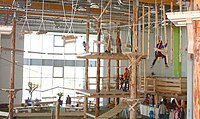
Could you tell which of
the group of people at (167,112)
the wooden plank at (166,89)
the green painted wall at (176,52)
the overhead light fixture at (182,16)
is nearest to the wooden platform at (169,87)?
the wooden plank at (166,89)

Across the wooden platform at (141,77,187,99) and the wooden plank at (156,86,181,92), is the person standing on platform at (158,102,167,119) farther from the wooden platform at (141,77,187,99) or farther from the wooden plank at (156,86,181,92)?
the wooden plank at (156,86,181,92)

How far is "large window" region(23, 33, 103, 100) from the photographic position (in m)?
21.7

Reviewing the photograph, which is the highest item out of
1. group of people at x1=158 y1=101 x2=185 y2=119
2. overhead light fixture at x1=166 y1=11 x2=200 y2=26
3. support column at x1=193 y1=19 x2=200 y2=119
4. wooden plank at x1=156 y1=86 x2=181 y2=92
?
overhead light fixture at x1=166 y1=11 x2=200 y2=26

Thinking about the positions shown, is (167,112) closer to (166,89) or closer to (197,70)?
(166,89)

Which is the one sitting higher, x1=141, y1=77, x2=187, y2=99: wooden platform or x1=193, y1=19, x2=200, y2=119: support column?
x1=193, y1=19, x2=200, y2=119: support column

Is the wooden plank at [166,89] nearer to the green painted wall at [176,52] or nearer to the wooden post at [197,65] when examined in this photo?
the green painted wall at [176,52]

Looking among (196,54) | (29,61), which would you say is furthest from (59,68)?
(196,54)

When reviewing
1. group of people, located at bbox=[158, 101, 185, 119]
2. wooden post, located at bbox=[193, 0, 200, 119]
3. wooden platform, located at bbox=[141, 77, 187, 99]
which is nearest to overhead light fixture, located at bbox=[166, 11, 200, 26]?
wooden post, located at bbox=[193, 0, 200, 119]

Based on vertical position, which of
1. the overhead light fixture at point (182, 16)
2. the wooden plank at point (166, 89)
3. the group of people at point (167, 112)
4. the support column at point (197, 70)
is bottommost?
the group of people at point (167, 112)

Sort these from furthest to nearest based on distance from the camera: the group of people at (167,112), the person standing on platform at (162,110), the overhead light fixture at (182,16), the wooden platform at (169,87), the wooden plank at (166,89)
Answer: the person standing on platform at (162,110) → the wooden plank at (166,89) → the wooden platform at (169,87) → the group of people at (167,112) → the overhead light fixture at (182,16)

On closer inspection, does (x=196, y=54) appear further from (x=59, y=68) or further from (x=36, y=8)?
(x=59, y=68)

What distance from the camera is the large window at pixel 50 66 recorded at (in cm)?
2173

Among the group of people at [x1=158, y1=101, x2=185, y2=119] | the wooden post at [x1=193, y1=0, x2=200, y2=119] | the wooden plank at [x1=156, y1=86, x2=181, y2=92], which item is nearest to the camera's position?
the wooden post at [x1=193, y1=0, x2=200, y2=119]

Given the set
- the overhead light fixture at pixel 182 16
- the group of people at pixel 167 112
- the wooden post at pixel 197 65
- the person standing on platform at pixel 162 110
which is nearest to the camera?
the overhead light fixture at pixel 182 16
